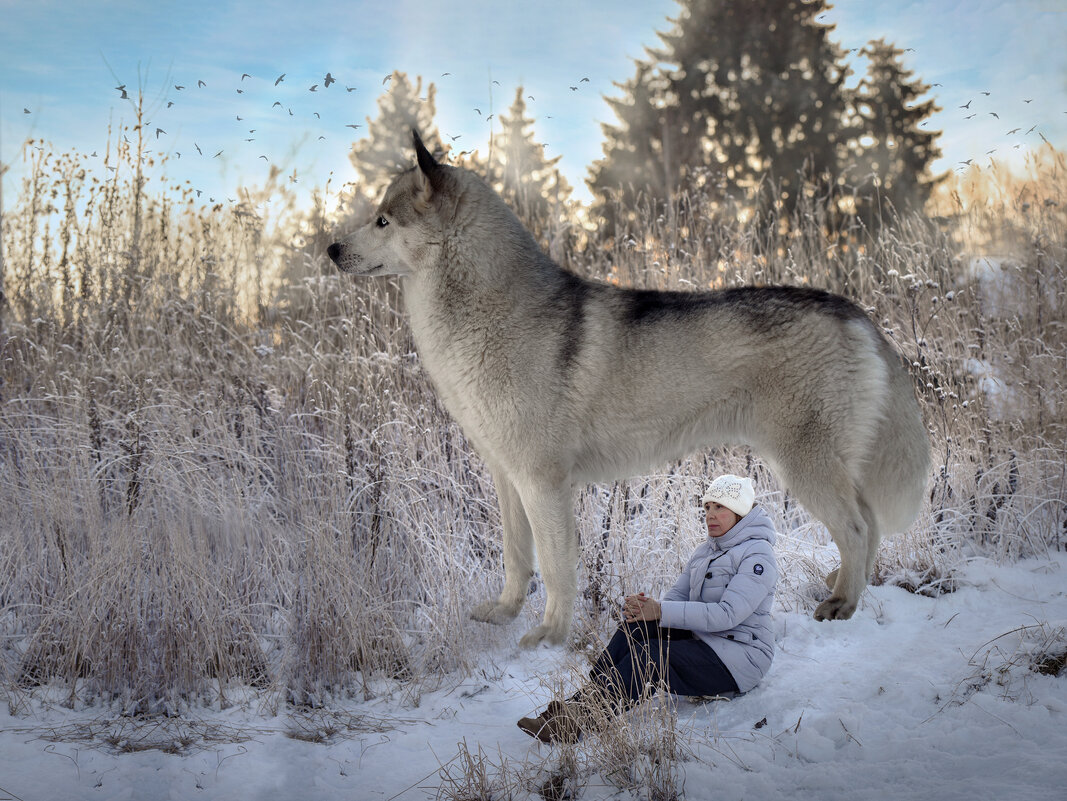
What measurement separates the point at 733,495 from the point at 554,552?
870mm

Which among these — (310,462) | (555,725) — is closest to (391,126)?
(310,462)

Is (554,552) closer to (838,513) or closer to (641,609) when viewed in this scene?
(641,609)

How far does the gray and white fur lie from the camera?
361 cm

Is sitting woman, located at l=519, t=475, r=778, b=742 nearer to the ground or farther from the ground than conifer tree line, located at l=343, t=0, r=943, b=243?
nearer to the ground

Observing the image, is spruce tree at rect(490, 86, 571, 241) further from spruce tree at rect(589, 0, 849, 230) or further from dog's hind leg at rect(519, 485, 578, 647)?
dog's hind leg at rect(519, 485, 578, 647)

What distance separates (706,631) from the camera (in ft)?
10.4

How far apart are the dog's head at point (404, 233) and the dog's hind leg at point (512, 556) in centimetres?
119

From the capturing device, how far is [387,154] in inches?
573

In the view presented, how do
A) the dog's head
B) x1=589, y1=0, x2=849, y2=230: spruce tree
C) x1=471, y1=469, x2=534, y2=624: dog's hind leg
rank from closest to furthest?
1. the dog's head
2. x1=471, y1=469, x2=534, y2=624: dog's hind leg
3. x1=589, y1=0, x2=849, y2=230: spruce tree

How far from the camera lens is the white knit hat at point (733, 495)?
3309 millimetres

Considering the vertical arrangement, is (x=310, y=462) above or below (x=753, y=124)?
below

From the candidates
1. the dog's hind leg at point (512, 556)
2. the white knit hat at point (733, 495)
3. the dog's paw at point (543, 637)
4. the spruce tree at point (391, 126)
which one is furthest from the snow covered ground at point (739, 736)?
the spruce tree at point (391, 126)

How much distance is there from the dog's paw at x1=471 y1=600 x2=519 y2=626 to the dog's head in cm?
179

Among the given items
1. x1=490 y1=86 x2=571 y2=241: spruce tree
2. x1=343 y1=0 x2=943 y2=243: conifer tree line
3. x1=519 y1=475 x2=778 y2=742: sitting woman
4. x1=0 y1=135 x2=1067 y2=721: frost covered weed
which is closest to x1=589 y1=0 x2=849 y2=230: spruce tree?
x1=343 y1=0 x2=943 y2=243: conifer tree line
